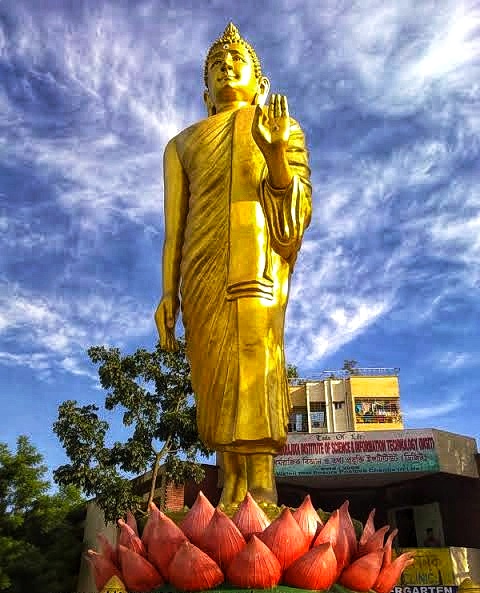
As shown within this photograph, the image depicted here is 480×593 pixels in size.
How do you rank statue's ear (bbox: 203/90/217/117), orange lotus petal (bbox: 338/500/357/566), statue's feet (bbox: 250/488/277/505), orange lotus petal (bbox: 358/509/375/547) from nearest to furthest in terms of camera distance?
orange lotus petal (bbox: 338/500/357/566) < orange lotus petal (bbox: 358/509/375/547) < statue's feet (bbox: 250/488/277/505) < statue's ear (bbox: 203/90/217/117)

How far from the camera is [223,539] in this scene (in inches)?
82.0

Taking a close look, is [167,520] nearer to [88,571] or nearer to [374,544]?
[374,544]

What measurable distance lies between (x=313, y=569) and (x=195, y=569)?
0.36m

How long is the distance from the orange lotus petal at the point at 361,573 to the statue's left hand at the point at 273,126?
1.96 meters

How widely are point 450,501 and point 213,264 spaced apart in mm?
13375

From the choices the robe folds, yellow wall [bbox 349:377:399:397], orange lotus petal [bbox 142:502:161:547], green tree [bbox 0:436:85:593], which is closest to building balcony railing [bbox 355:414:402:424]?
yellow wall [bbox 349:377:399:397]

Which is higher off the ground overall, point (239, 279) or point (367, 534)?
point (239, 279)

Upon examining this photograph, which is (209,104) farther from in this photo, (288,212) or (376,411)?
(376,411)

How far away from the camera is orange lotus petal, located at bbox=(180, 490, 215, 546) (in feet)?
7.15

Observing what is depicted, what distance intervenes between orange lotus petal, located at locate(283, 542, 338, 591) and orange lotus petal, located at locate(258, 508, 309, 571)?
0.03m

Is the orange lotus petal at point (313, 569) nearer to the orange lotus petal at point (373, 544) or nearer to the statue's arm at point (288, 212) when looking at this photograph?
the orange lotus petal at point (373, 544)

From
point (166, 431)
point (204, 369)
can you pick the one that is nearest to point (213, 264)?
point (204, 369)

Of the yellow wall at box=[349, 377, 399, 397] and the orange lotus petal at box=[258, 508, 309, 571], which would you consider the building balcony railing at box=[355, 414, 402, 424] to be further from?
the orange lotus petal at box=[258, 508, 309, 571]

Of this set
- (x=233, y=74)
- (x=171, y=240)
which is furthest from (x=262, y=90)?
(x=171, y=240)
